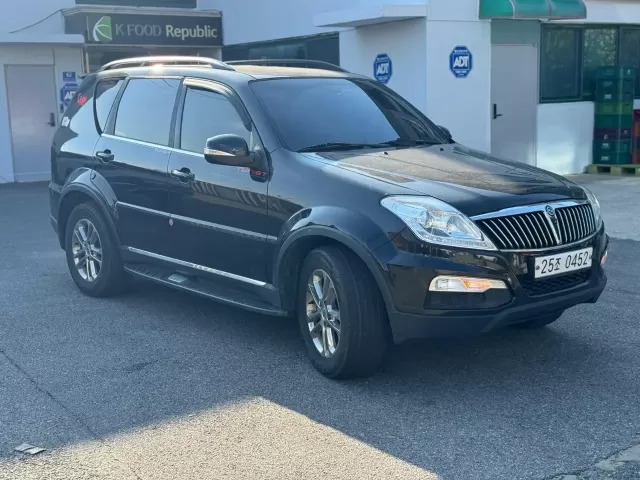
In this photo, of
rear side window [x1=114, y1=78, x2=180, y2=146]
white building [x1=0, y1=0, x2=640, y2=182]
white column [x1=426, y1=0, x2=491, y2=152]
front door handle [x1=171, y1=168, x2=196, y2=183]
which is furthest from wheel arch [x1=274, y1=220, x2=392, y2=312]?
white column [x1=426, y1=0, x2=491, y2=152]

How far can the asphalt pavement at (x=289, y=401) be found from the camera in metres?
4.03

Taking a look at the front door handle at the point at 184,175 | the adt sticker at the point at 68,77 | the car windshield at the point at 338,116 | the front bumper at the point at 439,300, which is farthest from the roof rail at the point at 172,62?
the adt sticker at the point at 68,77

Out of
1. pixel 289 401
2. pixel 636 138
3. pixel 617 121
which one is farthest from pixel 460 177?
pixel 636 138

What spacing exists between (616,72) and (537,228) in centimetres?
1115

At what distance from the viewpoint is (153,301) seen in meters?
7.09

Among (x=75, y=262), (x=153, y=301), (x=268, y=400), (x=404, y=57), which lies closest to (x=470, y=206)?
(x=268, y=400)

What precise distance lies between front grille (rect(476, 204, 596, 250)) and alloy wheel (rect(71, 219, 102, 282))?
3.56m

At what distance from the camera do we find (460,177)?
5.07m

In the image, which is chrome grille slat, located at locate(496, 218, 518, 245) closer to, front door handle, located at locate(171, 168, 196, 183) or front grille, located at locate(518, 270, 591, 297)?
front grille, located at locate(518, 270, 591, 297)

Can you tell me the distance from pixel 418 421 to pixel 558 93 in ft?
38.9

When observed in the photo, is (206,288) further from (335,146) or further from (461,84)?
(461,84)

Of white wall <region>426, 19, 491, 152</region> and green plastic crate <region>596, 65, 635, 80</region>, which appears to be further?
green plastic crate <region>596, 65, 635, 80</region>

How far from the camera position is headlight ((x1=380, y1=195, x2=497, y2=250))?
4.60 meters

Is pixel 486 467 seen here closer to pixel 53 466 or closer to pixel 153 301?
pixel 53 466
